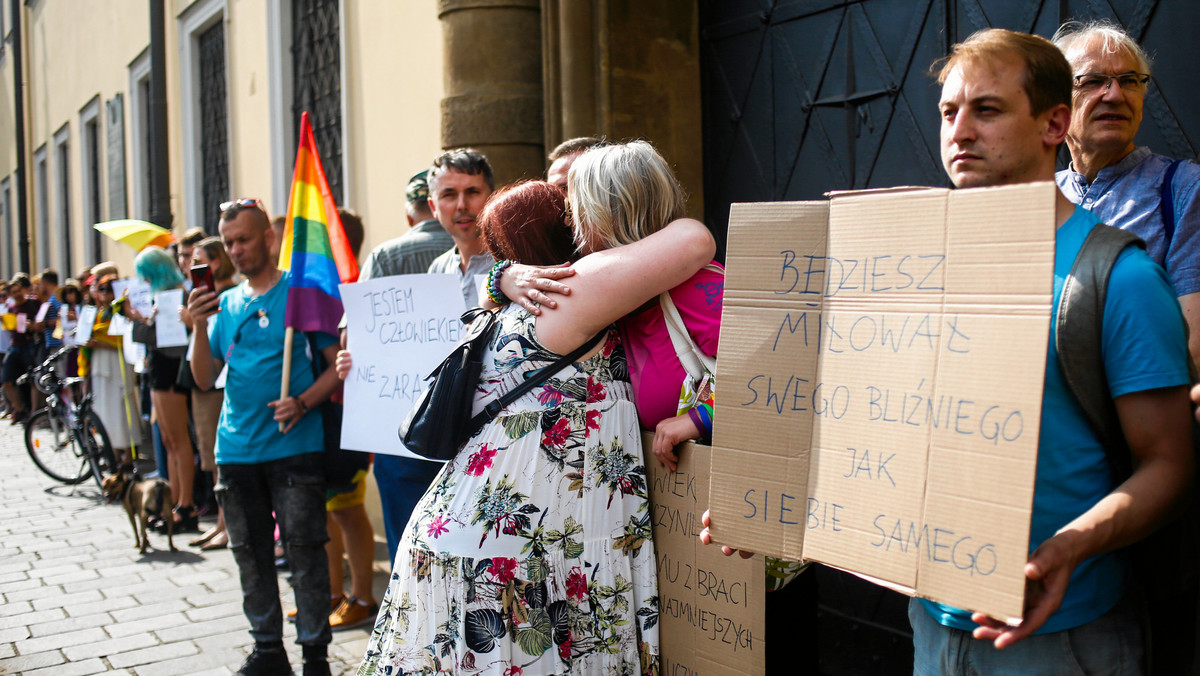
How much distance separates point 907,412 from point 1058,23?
2.45 meters

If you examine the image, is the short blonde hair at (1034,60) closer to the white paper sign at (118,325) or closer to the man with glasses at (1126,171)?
the man with glasses at (1126,171)

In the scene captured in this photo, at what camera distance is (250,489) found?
12.9 feet

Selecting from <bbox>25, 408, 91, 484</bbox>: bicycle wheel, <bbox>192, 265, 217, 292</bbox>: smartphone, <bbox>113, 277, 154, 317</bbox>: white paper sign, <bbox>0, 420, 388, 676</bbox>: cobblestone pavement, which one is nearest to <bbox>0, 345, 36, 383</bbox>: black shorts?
<bbox>25, 408, 91, 484</bbox>: bicycle wheel

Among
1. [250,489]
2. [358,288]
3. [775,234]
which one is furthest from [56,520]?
[775,234]

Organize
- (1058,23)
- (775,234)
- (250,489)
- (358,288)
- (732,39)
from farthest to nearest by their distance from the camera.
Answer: (732,39) < (250,489) < (358,288) < (1058,23) < (775,234)

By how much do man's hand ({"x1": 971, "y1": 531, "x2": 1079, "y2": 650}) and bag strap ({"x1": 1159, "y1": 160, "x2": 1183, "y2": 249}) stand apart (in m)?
1.01

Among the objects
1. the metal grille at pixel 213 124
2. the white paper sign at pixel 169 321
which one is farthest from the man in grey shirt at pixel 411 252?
the metal grille at pixel 213 124

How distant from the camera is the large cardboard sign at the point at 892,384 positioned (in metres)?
1.39

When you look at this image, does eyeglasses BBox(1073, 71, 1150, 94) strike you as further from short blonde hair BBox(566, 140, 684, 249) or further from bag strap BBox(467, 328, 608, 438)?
bag strap BBox(467, 328, 608, 438)

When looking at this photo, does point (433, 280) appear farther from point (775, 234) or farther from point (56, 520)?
point (56, 520)

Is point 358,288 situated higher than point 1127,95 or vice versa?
point 1127,95

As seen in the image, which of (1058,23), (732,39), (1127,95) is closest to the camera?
(1127,95)

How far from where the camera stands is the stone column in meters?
5.07

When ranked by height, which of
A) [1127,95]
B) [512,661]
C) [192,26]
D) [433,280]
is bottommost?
[512,661]
